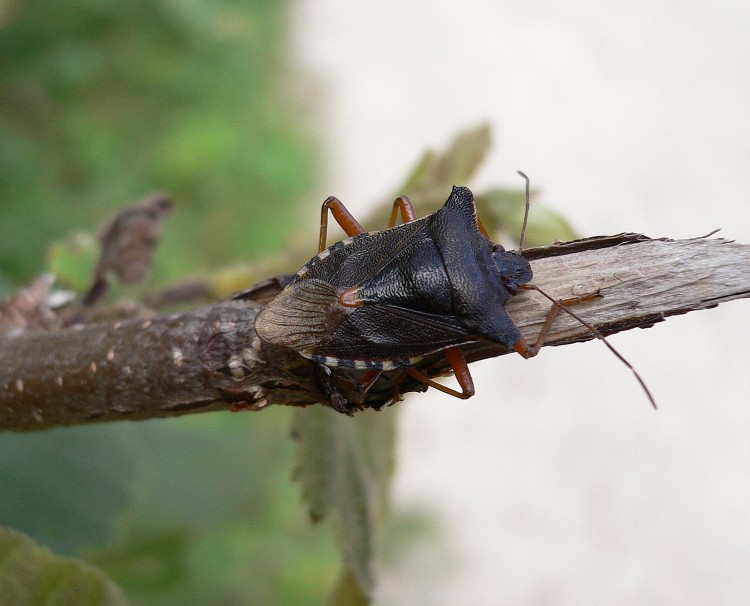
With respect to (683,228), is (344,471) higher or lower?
higher

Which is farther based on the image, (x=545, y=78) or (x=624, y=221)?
(x=545, y=78)

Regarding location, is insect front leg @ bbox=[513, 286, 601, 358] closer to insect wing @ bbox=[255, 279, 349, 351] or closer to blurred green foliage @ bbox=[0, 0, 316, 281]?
insect wing @ bbox=[255, 279, 349, 351]

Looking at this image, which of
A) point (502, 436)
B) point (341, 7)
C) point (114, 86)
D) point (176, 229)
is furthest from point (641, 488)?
point (341, 7)

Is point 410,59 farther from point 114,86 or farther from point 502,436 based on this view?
point 502,436

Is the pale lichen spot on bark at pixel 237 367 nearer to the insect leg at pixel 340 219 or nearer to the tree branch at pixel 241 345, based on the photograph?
the tree branch at pixel 241 345

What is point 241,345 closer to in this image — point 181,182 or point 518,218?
point 518,218

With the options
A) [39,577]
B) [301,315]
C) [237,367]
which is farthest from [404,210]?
[39,577]
